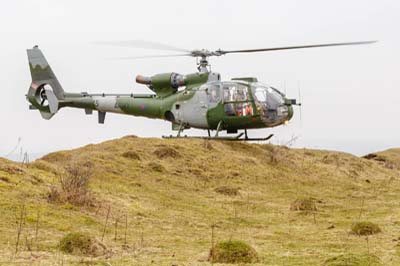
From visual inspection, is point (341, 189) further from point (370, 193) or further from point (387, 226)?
point (387, 226)

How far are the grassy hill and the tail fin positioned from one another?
4.14 meters

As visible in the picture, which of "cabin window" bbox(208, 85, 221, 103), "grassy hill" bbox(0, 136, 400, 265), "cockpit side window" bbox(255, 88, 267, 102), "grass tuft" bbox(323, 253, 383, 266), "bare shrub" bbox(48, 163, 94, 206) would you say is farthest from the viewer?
"cabin window" bbox(208, 85, 221, 103)

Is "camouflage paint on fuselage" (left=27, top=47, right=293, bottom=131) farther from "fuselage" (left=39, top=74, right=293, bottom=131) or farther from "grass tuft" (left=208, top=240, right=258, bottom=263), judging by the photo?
"grass tuft" (left=208, top=240, right=258, bottom=263)

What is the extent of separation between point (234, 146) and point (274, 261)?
72.4ft

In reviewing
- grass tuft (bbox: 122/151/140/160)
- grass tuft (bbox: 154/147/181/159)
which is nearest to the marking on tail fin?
grass tuft (bbox: 122/151/140/160)

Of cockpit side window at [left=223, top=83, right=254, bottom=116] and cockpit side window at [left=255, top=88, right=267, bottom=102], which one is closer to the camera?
cockpit side window at [left=255, top=88, right=267, bottom=102]

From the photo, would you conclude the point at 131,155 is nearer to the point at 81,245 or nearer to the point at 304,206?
the point at 304,206

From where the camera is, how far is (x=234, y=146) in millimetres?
32594

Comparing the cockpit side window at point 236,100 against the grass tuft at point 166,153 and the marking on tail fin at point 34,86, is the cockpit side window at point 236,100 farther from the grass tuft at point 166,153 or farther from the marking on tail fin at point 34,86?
the marking on tail fin at point 34,86

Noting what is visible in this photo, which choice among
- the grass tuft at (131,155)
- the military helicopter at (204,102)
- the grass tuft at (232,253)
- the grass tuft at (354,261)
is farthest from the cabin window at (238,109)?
the grass tuft at (354,261)

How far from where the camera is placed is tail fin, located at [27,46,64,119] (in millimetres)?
31359

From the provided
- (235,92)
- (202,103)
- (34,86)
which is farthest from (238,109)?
(34,86)

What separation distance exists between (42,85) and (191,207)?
54.1 feet

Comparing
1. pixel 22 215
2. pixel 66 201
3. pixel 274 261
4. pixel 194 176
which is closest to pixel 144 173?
pixel 194 176
